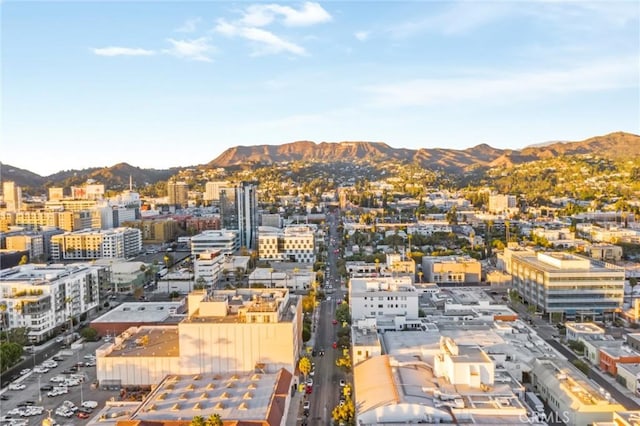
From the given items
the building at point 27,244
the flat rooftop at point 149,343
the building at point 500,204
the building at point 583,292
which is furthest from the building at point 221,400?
the building at point 500,204

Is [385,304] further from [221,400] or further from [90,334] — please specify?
[90,334]

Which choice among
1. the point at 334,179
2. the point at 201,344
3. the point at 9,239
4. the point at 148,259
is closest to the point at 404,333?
the point at 201,344

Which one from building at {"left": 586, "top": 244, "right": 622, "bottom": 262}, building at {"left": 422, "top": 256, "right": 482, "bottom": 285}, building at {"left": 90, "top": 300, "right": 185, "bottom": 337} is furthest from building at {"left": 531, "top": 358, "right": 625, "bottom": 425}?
building at {"left": 586, "top": 244, "right": 622, "bottom": 262}

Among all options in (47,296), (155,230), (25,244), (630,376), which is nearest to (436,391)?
(630,376)

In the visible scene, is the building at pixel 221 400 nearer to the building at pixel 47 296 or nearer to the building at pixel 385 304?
the building at pixel 385 304

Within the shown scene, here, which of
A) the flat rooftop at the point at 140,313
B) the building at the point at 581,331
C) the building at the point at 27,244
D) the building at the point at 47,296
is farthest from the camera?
the building at the point at 27,244

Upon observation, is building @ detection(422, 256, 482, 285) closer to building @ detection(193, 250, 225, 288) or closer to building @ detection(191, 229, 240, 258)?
building @ detection(193, 250, 225, 288)
